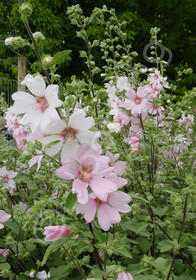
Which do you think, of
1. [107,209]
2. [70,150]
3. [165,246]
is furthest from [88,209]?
[165,246]

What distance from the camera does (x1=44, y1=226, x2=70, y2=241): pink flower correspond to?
0.74 meters

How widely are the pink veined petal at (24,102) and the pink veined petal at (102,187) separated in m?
0.28

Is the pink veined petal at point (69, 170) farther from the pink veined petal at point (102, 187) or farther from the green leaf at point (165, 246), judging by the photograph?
the green leaf at point (165, 246)

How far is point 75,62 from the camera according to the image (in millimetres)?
9789

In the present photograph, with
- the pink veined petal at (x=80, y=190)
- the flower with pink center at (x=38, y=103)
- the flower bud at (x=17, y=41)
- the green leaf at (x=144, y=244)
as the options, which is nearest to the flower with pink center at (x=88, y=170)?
the pink veined petal at (x=80, y=190)

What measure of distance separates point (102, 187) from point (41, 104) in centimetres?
30

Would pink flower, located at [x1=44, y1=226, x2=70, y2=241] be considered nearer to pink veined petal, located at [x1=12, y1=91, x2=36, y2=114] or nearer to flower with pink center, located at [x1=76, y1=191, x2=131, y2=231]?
flower with pink center, located at [x1=76, y1=191, x2=131, y2=231]

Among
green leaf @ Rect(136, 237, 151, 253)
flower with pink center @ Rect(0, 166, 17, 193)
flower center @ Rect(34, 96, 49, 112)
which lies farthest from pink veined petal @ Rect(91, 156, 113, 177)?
flower with pink center @ Rect(0, 166, 17, 193)

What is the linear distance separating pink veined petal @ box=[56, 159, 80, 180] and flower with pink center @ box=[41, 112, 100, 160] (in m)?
0.02

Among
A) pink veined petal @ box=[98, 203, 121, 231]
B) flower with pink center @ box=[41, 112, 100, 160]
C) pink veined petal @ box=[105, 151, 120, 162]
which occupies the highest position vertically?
flower with pink center @ box=[41, 112, 100, 160]

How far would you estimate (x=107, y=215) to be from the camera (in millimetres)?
760

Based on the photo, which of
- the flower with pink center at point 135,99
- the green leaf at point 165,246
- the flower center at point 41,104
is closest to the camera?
the flower center at point 41,104

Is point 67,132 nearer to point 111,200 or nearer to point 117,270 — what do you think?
point 111,200

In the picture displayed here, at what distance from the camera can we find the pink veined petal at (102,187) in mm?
672
